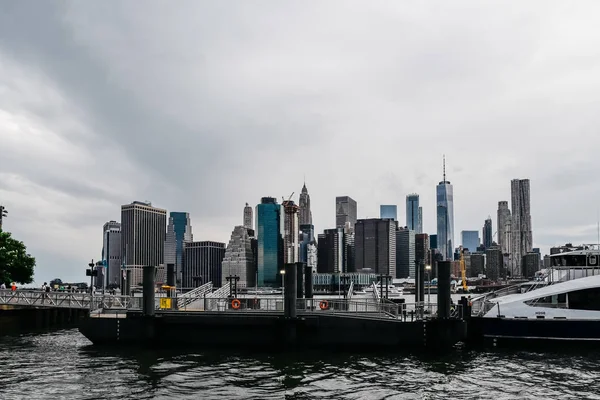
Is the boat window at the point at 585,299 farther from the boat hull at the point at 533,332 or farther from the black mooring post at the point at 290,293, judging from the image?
the black mooring post at the point at 290,293

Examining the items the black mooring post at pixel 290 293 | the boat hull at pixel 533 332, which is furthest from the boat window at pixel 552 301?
the black mooring post at pixel 290 293

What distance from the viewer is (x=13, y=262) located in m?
61.0

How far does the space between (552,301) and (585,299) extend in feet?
6.63

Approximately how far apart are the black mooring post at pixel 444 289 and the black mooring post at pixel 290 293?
29.2 feet

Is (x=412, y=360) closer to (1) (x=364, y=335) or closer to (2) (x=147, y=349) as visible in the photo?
(1) (x=364, y=335)

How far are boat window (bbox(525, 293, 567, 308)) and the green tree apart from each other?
54.7 metres

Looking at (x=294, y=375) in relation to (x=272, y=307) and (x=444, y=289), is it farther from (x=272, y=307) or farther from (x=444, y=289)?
(x=444, y=289)

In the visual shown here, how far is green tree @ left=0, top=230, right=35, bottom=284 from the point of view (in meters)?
59.9

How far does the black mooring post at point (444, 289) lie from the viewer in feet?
105

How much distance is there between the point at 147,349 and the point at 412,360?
1646 centimetres

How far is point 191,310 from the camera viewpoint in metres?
35.9

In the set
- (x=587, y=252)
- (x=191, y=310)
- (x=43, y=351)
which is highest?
(x=587, y=252)

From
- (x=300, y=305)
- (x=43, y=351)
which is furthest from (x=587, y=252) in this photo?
(x=43, y=351)

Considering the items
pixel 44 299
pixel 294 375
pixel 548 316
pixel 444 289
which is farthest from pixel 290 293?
pixel 44 299
